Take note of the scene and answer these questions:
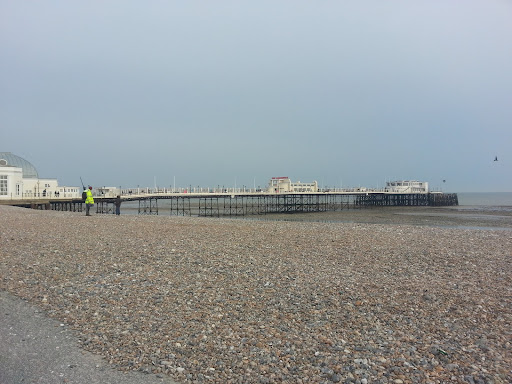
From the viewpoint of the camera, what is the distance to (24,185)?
41.4 m

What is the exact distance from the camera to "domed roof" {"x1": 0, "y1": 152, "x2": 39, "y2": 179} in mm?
46291

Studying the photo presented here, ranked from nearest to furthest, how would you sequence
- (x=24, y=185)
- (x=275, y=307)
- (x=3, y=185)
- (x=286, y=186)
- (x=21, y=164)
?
(x=275, y=307) → (x=3, y=185) → (x=24, y=185) → (x=21, y=164) → (x=286, y=186)

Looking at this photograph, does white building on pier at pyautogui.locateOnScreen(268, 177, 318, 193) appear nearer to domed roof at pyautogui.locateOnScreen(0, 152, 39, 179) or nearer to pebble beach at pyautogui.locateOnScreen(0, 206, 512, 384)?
domed roof at pyautogui.locateOnScreen(0, 152, 39, 179)

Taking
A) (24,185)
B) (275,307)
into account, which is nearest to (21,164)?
(24,185)

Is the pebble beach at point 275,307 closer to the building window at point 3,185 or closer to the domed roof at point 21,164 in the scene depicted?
the building window at point 3,185

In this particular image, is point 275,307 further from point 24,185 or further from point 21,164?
point 21,164

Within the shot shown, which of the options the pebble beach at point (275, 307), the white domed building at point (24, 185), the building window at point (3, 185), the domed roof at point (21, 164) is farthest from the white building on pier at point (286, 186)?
the pebble beach at point (275, 307)

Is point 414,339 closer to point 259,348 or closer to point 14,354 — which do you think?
point 259,348

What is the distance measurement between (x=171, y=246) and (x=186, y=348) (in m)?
6.83

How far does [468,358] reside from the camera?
15.7ft

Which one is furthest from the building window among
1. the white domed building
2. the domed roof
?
the domed roof

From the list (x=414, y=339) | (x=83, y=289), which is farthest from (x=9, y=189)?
(x=414, y=339)

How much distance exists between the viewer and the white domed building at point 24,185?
122 ft

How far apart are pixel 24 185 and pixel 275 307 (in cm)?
4283
